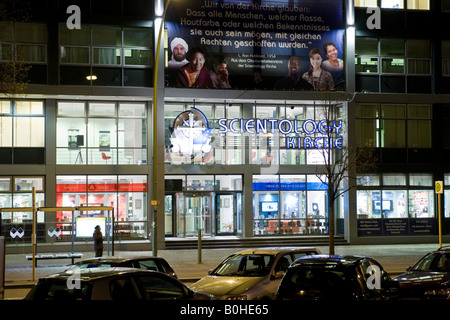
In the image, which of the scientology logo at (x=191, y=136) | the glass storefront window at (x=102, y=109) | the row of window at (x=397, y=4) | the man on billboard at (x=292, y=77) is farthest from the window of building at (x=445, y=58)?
the glass storefront window at (x=102, y=109)

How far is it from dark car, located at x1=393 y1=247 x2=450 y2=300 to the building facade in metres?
16.0

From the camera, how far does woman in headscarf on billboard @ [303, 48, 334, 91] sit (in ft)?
112

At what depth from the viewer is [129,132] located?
33281 mm

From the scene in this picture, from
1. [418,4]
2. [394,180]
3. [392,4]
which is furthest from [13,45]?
[418,4]

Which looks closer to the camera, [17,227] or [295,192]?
[17,227]

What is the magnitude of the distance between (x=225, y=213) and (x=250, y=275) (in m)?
20.7

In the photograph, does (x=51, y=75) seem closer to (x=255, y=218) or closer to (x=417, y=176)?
(x=255, y=218)

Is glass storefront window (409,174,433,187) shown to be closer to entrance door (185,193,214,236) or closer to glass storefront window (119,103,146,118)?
entrance door (185,193,214,236)

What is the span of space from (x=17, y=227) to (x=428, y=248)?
814 inches

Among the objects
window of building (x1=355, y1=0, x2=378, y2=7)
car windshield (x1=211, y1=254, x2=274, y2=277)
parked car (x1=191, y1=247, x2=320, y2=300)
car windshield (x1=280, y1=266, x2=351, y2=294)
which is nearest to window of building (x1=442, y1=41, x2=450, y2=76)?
window of building (x1=355, y1=0, x2=378, y2=7)

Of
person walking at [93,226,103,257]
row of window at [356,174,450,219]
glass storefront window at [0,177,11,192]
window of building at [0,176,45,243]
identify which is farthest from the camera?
row of window at [356,174,450,219]

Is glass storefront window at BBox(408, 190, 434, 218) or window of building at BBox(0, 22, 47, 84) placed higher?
window of building at BBox(0, 22, 47, 84)

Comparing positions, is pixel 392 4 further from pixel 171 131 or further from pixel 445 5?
pixel 171 131
